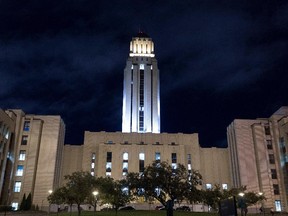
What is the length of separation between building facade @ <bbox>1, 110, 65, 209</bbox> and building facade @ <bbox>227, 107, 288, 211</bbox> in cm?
4978

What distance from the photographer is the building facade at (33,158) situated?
79188mm

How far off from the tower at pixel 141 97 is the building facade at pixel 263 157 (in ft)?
116

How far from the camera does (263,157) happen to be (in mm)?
87062

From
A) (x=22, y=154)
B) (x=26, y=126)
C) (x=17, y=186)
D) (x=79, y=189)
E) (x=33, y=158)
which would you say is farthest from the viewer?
(x=26, y=126)

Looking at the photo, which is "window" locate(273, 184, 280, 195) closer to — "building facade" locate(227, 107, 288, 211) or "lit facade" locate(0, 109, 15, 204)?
"building facade" locate(227, 107, 288, 211)

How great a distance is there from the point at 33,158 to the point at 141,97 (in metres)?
51.8

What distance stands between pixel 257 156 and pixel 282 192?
10.8m

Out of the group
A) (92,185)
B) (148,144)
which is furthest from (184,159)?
(92,185)

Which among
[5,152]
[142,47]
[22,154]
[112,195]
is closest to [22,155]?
[22,154]

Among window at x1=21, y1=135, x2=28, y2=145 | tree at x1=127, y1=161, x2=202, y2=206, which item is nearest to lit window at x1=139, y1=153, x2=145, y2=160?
window at x1=21, y1=135, x2=28, y2=145

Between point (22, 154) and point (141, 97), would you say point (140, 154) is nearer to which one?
point (141, 97)

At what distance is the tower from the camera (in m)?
121

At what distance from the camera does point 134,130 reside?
11950cm

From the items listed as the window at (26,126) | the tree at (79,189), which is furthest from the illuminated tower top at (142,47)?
the tree at (79,189)
